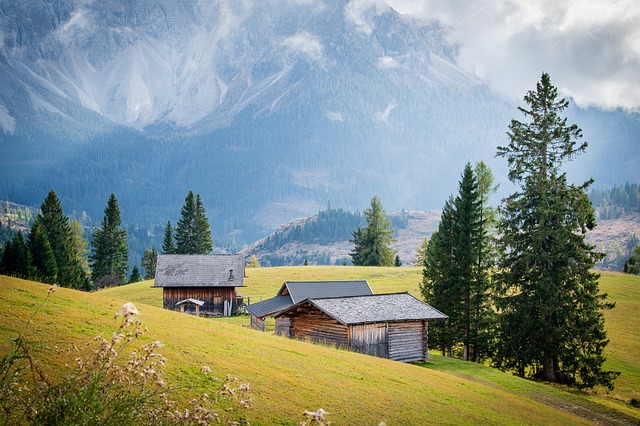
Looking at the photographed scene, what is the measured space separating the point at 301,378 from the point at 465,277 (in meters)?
29.5

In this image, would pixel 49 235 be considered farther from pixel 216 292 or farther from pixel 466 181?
pixel 466 181

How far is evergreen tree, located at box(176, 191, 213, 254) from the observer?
4175 inches

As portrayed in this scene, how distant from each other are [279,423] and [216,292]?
54683 mm

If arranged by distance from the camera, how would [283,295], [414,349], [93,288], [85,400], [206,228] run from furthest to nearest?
1. [206,228]
2. [93,288]
3. [283,295]
4. [414,349]
5. [85,400]

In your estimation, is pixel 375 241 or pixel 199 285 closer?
pixel 199 285

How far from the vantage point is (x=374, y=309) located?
41.2 metres

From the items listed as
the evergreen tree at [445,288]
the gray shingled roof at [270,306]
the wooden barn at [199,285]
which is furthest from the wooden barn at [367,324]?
the wooden barn at [199,285]

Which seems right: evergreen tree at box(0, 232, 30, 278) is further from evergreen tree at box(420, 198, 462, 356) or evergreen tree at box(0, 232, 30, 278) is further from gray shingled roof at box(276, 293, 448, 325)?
evergreen tree at box(420, 198, 462, 356)

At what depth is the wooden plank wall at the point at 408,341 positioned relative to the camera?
130ft

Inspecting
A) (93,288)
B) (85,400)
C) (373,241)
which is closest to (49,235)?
(93,288)

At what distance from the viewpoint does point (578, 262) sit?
36188mm

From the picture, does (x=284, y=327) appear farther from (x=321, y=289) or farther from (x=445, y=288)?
(x=445, y=288)

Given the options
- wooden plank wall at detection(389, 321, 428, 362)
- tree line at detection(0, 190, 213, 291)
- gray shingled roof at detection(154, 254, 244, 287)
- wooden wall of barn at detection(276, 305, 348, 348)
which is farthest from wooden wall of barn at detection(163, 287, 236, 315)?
wooden plank wall at detection(389, 321, 428, 362)

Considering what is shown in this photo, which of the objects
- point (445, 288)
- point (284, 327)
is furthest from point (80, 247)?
point (445, 288)
